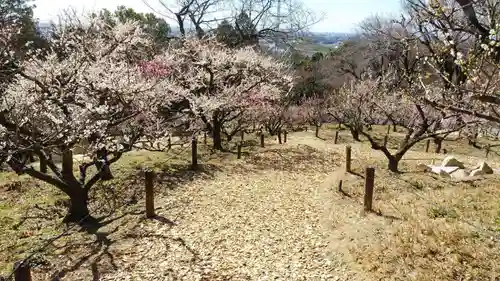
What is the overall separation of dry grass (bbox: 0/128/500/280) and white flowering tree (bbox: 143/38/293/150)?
3.99 m

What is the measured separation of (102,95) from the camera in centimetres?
1012

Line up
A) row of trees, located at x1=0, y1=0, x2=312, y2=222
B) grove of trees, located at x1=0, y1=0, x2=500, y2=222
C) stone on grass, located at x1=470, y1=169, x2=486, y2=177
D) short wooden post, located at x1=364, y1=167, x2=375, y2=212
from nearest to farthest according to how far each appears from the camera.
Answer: grove of trees, located at x1=0, y1=0, x2=500, y2=222 < row of trees, located at x1=0, y1=0, x2=312, y2=222 < short wooden post, located at x1=364, y1=167, x2=375, y2=212 < stone on grass, located at x1=470, y1=169, x2=486, y2=177

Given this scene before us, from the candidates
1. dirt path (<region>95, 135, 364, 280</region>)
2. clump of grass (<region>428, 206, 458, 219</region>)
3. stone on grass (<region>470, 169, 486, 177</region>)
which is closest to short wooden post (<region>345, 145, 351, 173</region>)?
dirt path (<region>95, 135, 364, 280</region>)

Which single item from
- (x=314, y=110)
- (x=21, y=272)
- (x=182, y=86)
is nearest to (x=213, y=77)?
(x=182, y=86)

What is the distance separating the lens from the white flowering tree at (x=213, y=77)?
50.6 ft

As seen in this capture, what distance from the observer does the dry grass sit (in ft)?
20.0

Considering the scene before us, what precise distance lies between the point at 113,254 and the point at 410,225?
18.6 feet

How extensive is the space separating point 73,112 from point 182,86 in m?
7.30

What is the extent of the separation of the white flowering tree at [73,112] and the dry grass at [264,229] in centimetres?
101

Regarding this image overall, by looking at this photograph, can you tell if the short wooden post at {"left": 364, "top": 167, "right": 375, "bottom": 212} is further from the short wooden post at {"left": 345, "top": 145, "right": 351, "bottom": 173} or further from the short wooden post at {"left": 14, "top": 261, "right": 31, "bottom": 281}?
the short wooden post at {"left": 14, "top": 261, "right": 31, "bottom": 281}

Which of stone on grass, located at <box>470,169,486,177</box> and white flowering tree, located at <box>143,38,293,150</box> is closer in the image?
stone on grass, located at <box>470,169,486,177</box>

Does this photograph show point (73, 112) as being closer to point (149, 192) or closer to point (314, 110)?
point (149, 192)

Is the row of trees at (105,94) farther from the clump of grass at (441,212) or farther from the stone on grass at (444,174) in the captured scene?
the stone on grass at (444,174)

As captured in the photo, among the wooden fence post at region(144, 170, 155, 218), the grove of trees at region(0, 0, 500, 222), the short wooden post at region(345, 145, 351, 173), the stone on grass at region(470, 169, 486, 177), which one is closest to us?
the grove of trees at region(0, 0, 500, 222)
